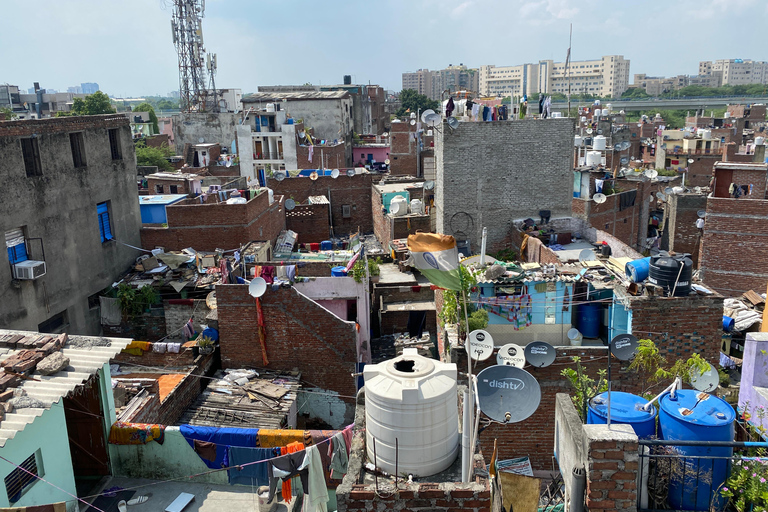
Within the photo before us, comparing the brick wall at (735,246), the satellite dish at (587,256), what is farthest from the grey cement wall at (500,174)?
the satellite dish at (587,256)

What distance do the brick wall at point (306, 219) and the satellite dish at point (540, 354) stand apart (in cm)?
2462

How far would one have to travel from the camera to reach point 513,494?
295 inches

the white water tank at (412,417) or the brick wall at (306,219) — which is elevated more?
the white water tank at (412,417)

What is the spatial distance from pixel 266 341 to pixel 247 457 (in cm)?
623

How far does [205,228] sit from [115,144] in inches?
210

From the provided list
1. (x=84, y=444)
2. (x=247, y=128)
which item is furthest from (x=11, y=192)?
(x=247, y=128)

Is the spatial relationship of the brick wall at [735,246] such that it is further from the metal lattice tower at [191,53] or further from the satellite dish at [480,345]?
the metal lattice tower at [191,53]

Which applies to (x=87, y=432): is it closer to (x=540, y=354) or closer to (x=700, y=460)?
(x=540, y=354)

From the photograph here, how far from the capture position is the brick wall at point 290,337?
A: 17.8 metres

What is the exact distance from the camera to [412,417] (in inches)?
260

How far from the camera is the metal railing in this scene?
18.9ft

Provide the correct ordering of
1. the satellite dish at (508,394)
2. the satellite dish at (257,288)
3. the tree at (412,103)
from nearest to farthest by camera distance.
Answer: the satellite dish at (508,394)
the satellite dish at (257,288)
the tree at (412,103)

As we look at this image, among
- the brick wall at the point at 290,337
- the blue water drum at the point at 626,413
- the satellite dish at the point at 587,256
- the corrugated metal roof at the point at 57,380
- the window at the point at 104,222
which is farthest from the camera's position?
the window at the point at 104,222

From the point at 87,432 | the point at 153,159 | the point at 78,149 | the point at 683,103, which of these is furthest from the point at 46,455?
the point at 683,103
